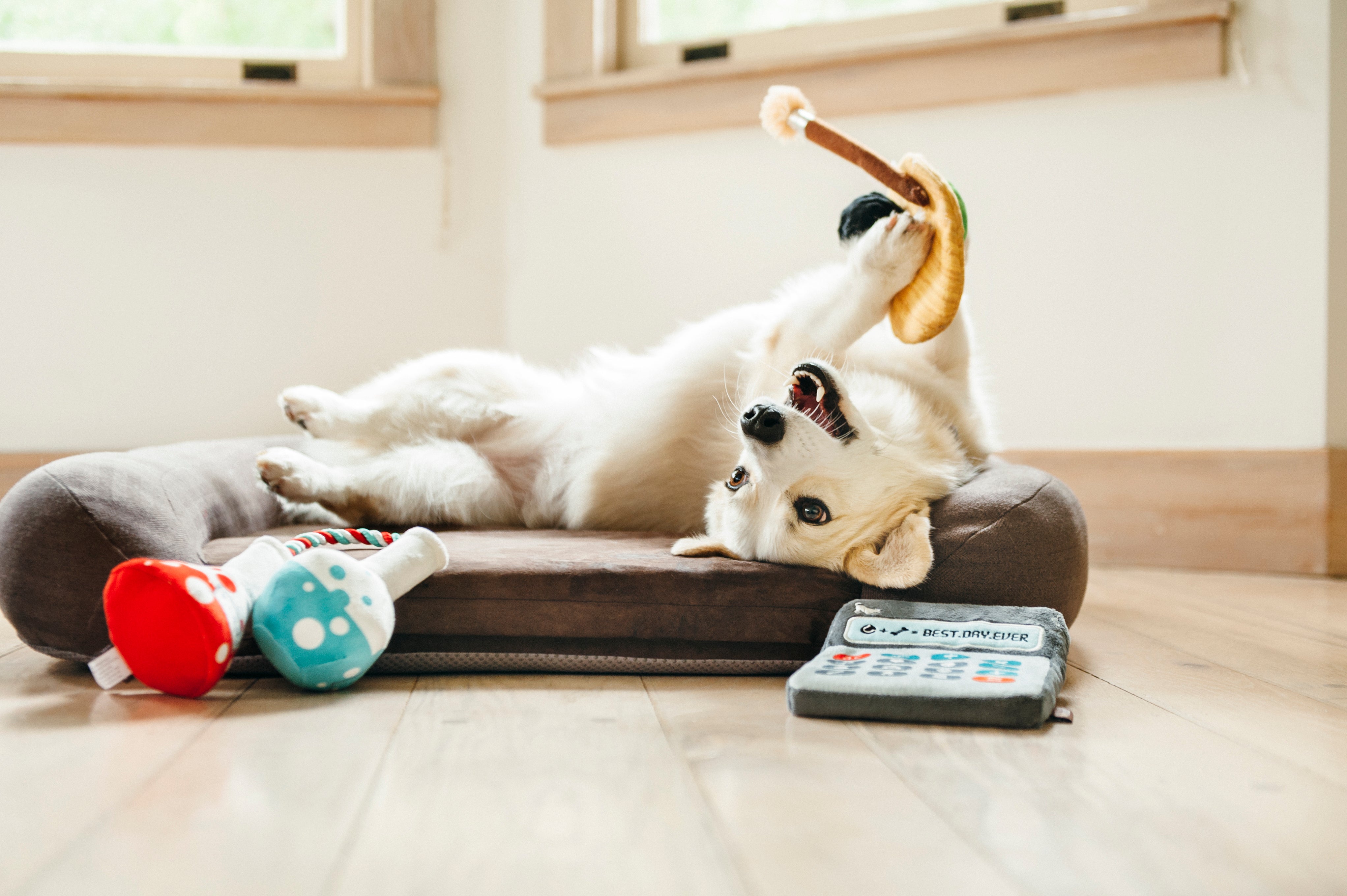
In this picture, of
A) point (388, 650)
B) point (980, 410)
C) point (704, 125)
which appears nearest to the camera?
point (388, 650)

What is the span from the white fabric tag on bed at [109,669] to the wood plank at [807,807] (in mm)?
735

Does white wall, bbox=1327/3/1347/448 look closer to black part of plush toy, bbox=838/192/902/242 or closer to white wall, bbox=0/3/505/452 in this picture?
black part of plush toy, bbox=838/192/902/242

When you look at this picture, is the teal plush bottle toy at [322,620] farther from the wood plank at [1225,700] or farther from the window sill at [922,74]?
the window sill at [922,74]

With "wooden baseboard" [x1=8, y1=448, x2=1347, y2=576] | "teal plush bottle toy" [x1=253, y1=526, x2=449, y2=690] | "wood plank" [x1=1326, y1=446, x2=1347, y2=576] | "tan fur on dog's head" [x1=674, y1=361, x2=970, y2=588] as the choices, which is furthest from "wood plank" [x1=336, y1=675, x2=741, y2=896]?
"wood plank" [x1=1326, y1=446, x2=1347, y2=576]

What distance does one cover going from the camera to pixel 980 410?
202 centimetres

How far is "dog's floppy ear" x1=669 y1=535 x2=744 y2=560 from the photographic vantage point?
5.50ft

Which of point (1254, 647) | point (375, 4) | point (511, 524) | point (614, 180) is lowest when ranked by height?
point (1254, 647)

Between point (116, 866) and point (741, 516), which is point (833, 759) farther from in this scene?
point (116, 866)

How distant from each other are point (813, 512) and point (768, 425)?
0.54 ft

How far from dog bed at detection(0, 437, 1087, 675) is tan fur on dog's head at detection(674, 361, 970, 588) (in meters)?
0.04

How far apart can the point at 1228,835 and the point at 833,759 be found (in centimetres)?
38

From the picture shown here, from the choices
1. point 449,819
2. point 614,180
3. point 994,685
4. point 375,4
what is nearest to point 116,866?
point 449,819

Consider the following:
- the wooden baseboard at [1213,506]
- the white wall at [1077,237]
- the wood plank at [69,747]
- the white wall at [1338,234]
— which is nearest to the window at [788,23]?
the white wall at [1077,237]

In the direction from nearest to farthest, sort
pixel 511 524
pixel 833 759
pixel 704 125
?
pixel 833 759
pixel 511 524
pixel 704 125
